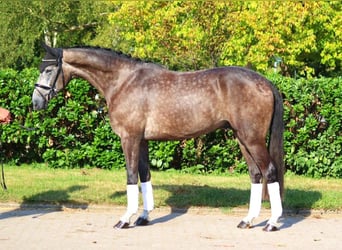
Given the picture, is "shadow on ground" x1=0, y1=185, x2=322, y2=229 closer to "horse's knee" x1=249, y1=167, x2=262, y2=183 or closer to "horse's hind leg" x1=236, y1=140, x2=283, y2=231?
"horse's hind leg" x1=236, y1=140, x2=283, y2=231

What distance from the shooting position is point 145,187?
8992 millimetres

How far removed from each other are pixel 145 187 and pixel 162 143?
170 inches

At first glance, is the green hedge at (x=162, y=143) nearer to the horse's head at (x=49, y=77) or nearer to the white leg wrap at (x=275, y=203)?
the horse's head at (x=49, y=77)

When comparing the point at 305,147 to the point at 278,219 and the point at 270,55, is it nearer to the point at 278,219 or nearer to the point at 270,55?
the point at 278,219

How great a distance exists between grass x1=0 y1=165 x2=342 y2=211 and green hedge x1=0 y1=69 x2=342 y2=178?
40cm

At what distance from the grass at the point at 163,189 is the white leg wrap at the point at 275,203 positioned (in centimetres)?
124

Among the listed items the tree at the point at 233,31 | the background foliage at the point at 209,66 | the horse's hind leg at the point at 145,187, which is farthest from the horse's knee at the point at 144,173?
the tree at the point at 233,31

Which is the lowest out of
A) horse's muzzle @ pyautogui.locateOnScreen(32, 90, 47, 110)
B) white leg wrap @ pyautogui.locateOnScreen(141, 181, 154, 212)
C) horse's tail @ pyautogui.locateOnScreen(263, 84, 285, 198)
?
white leg wrap @ pyautogui.locateOnScreen(141, 181, 154, 212)

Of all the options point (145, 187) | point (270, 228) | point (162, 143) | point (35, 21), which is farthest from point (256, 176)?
point (35, 21)

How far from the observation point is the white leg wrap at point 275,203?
27.7ft

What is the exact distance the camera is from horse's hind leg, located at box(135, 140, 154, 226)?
29.1 ft

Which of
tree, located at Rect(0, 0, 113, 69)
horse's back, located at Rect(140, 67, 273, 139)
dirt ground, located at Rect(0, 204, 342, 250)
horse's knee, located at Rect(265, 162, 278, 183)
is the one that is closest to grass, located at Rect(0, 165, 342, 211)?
dirt ground, located at Rect(0, 204, 342, 250)

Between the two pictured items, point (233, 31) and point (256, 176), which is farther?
point (233, 31)

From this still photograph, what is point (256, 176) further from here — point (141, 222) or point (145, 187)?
point (141, 222)
